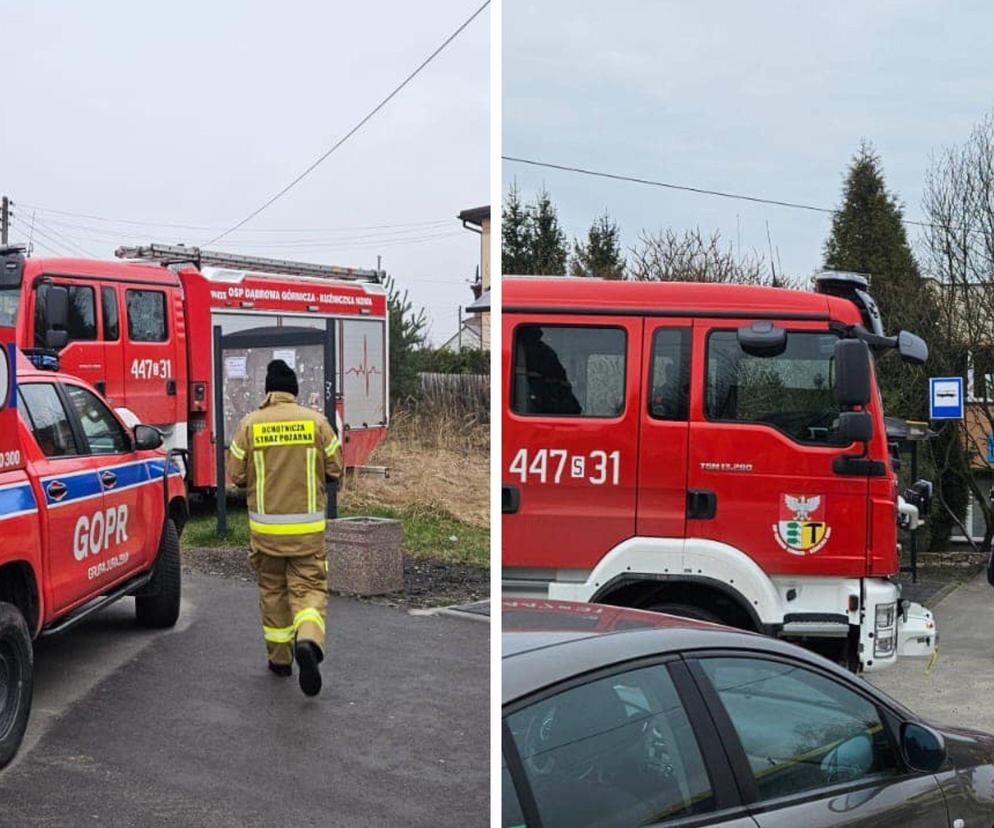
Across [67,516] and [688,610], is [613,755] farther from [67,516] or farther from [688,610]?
[67,516]

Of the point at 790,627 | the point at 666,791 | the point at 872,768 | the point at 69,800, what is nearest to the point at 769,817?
the point at 666,791

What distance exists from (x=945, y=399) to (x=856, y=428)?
0.97 m

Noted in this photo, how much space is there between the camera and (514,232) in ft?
6.21

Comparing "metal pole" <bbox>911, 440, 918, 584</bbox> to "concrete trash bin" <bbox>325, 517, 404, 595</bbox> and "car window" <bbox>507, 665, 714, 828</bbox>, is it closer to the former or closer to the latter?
"concrete trash bin" <bbox>325, 517, 404, 595</bbox>

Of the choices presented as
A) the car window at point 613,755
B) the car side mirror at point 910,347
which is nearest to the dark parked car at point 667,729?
the car window at point 613,755

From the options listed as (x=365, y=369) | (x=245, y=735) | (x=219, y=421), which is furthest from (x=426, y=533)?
(x=219, y=421)

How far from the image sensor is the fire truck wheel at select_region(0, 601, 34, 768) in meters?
1.98

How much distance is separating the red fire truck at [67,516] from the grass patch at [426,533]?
0.44 ft

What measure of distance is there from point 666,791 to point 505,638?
292mm

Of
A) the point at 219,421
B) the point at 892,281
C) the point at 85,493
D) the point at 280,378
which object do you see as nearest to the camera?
the point at 85,493

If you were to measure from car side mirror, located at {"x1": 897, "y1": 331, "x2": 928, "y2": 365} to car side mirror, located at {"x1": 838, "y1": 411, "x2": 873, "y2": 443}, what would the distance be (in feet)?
0.87

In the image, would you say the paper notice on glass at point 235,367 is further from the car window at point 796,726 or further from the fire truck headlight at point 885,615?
the fire truck headlight at point 885,615

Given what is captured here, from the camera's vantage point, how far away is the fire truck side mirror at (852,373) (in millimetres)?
2809

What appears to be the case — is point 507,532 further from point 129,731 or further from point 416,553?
point 129,731
